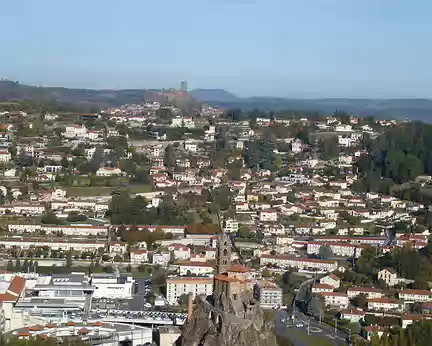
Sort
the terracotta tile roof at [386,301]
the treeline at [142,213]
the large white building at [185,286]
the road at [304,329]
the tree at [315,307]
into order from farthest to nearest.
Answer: the treeline at [142,213], the large white building at [185,286], the terracotta tile roof at [386,301], the tree at [315,307], the road at [304,329]

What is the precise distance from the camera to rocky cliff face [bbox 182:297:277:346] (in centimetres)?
830

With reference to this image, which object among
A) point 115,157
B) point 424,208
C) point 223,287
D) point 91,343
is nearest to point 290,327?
point 91,343

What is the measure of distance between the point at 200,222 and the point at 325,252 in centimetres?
319

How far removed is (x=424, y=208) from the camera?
67.1 feet

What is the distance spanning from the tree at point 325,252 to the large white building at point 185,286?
10.4 ft

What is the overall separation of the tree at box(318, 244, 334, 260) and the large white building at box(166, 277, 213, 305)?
3173mm

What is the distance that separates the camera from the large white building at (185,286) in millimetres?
13335

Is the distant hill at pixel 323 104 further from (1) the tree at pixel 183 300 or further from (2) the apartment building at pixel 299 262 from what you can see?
(1) the tree at pixel 183 300

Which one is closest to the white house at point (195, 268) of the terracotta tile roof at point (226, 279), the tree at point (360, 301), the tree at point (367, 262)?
the tree at point (360, 301)

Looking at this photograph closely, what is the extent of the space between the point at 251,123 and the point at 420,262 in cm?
1609

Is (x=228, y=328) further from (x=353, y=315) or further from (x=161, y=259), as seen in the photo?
(x=161, y=259)

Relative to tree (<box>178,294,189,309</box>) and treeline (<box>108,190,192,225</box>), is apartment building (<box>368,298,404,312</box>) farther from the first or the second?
treeline (<box>108,190,192,225</box>)

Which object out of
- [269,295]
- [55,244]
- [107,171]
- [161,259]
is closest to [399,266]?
[269,295]

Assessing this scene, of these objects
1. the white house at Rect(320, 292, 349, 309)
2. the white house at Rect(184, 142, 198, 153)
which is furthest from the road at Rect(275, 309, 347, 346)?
the white house at Rect(184, 142, 198, 153)
